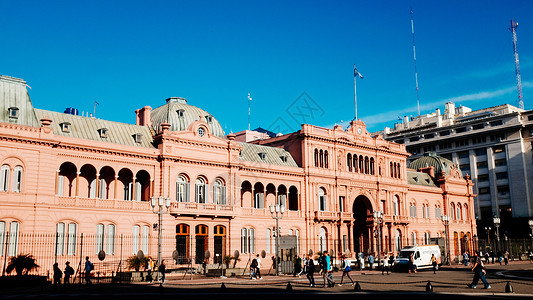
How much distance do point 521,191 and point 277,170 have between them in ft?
249

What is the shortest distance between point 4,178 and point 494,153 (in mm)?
106496

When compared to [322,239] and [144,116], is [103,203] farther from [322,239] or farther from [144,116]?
[322,239]

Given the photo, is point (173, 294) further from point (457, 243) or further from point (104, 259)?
point (457, 243)

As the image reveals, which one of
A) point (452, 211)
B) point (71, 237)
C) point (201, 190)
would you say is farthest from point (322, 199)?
point (452, 211)

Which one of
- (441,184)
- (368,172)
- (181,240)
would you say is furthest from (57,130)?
(441,184)

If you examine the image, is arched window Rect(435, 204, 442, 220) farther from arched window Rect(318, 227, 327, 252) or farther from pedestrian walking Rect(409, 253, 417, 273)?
pedestrian walking Rect(409, 253, 417, 273)

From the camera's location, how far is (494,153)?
121750 mm

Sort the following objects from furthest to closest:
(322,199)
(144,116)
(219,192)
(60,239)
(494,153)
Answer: (494,153) < (322,199) < (144,116) < (219,192) < (60,239)

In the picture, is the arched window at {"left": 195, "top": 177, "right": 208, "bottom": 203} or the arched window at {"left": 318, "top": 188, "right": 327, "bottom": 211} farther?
the arched window at {"left": 318, "top": 188, "right": 327, "bottom": 211}

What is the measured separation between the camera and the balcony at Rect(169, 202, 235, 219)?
52656 millimetres

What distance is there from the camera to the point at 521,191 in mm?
117438

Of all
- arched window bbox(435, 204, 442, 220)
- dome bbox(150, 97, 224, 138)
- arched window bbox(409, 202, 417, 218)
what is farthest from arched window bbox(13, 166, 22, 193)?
arched window bbox(435, 204, 442, 220)

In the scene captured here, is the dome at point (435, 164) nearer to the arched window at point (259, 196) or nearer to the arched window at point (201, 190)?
the arched window at point (259, 196)

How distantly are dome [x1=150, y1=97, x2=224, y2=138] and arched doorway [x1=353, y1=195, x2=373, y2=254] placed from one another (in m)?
25.5
